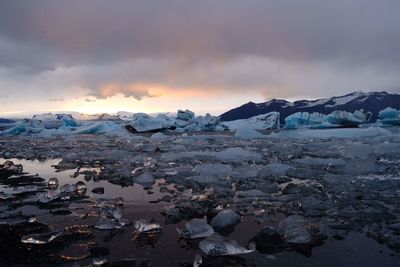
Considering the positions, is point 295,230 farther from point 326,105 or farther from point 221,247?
point 326,105

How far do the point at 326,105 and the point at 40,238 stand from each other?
4376 inches

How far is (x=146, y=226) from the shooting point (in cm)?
331

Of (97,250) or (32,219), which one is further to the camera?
(32,219)

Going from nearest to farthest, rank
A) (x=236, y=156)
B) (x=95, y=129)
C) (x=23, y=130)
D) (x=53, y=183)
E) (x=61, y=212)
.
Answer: (x=61, y=212) → (x=53, y=183) → (x=236, y=156) → (x=95, y=129) → (x=23, y=130)

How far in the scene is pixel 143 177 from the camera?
5.87 meters

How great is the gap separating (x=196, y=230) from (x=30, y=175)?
4.67 metres

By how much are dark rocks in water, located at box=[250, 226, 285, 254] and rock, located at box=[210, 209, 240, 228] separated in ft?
1.29

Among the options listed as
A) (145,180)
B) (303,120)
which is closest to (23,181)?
(145,180)

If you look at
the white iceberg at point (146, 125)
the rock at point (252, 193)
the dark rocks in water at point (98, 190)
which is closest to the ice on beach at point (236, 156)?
the rock at point (252, 193)

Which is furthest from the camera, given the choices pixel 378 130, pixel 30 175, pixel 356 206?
pixel 378 130

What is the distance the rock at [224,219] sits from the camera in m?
3.44

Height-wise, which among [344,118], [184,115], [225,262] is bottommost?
[225,262]

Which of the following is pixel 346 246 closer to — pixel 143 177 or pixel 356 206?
pixel 356 206

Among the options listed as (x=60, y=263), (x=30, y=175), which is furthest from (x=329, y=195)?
(x=30, y=175)
